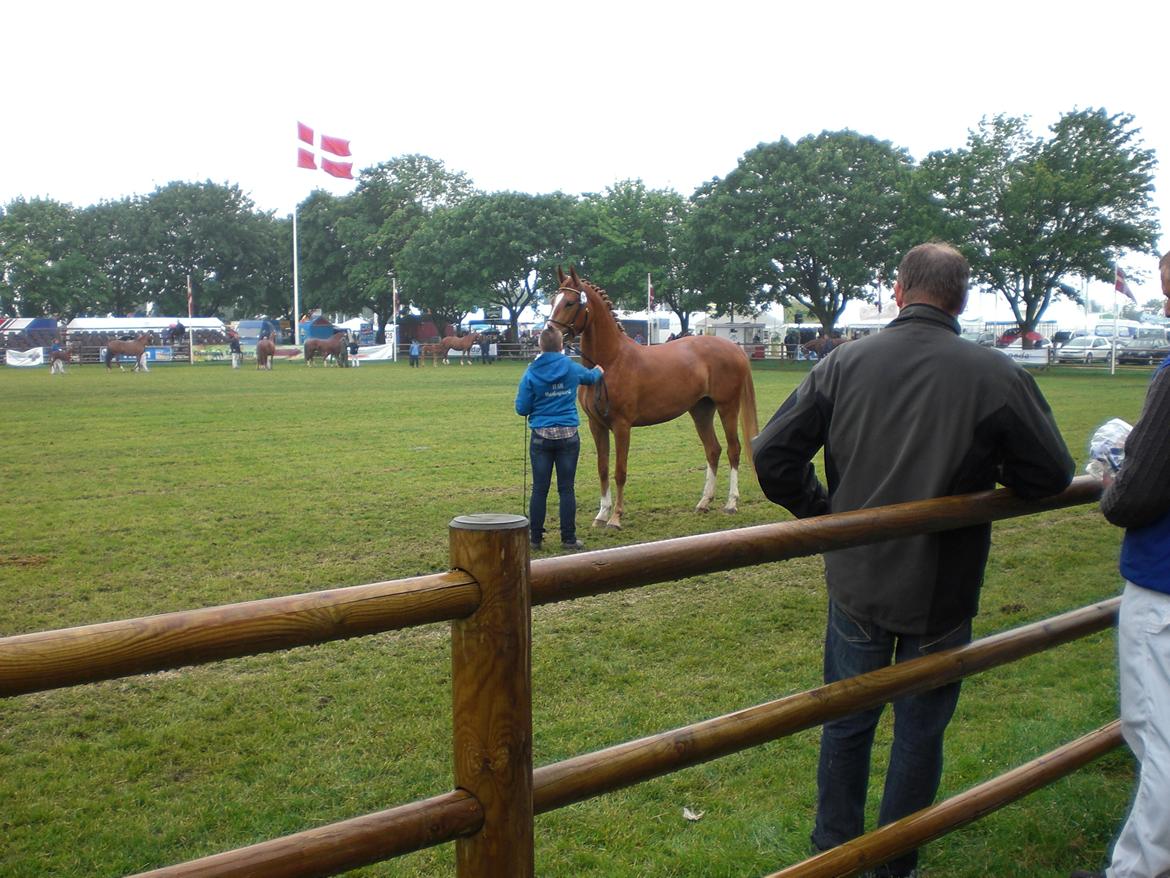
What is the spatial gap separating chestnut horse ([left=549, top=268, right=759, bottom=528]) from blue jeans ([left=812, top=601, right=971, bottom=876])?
6164 millimetres

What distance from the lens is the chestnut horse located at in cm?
954

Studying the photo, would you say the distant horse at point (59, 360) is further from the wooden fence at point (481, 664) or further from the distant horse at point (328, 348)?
the wooden fence at point (481, 664)

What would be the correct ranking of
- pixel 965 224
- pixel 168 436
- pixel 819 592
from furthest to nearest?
pixel 965 224 < pixel 168 436 < pixel 819 592

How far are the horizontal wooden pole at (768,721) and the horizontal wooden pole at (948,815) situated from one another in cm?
33

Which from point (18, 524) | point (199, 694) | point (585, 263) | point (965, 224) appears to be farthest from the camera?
point (585, 263)

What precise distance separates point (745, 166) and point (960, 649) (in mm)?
52799

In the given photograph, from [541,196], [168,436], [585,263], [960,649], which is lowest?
[168,436]

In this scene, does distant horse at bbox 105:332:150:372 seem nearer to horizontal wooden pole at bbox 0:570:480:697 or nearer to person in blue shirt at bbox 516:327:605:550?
person in blue shirt at bbox 516:327:605:550

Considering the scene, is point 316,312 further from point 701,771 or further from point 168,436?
point 701,771

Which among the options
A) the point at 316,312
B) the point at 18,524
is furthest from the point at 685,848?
Result: the point at 316,312

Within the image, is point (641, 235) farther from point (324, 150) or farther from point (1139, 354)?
point (1139, 354)

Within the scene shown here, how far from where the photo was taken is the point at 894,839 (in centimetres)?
266

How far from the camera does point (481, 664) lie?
1827 millimetres

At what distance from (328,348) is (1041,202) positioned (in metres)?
32.7
